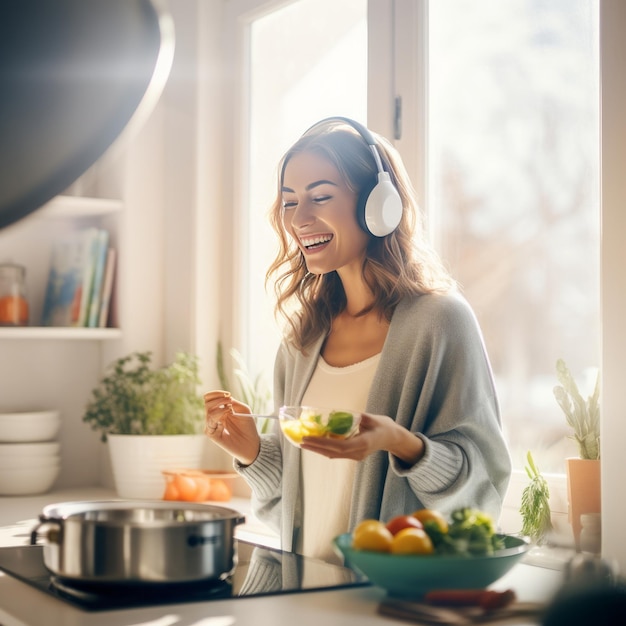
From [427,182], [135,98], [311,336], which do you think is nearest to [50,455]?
[311,336]

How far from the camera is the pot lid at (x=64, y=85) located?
0.53 m

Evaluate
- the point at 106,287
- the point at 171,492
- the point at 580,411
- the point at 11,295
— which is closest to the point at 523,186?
the point at 580,411

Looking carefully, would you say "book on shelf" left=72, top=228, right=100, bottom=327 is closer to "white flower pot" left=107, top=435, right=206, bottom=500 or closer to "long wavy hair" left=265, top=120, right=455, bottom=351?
"white flower pot" left=107, top=435, right=206, bottom=500

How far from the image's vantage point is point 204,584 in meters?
1.15

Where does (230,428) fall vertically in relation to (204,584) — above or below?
above

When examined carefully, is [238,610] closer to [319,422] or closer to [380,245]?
[319,422]

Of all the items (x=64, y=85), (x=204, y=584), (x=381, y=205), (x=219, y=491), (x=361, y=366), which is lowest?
(x=219, y=491)

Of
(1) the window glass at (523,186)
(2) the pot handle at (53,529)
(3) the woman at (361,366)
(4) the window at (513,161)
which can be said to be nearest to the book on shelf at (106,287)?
(4) the window at (513,161)

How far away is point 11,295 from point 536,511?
173cm

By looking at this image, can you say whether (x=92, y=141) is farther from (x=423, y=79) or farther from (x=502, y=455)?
(x=423, y=79)

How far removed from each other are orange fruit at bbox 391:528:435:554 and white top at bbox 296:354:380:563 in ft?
2.12

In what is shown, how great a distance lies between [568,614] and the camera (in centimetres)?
77

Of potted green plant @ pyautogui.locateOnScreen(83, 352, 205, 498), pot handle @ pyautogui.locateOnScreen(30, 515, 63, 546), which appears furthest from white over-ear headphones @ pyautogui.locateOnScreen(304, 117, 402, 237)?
potted green plant @ pyautogui.locateOnScreen(83, 352, 205, 498)

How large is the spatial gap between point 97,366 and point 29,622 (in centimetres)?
209
